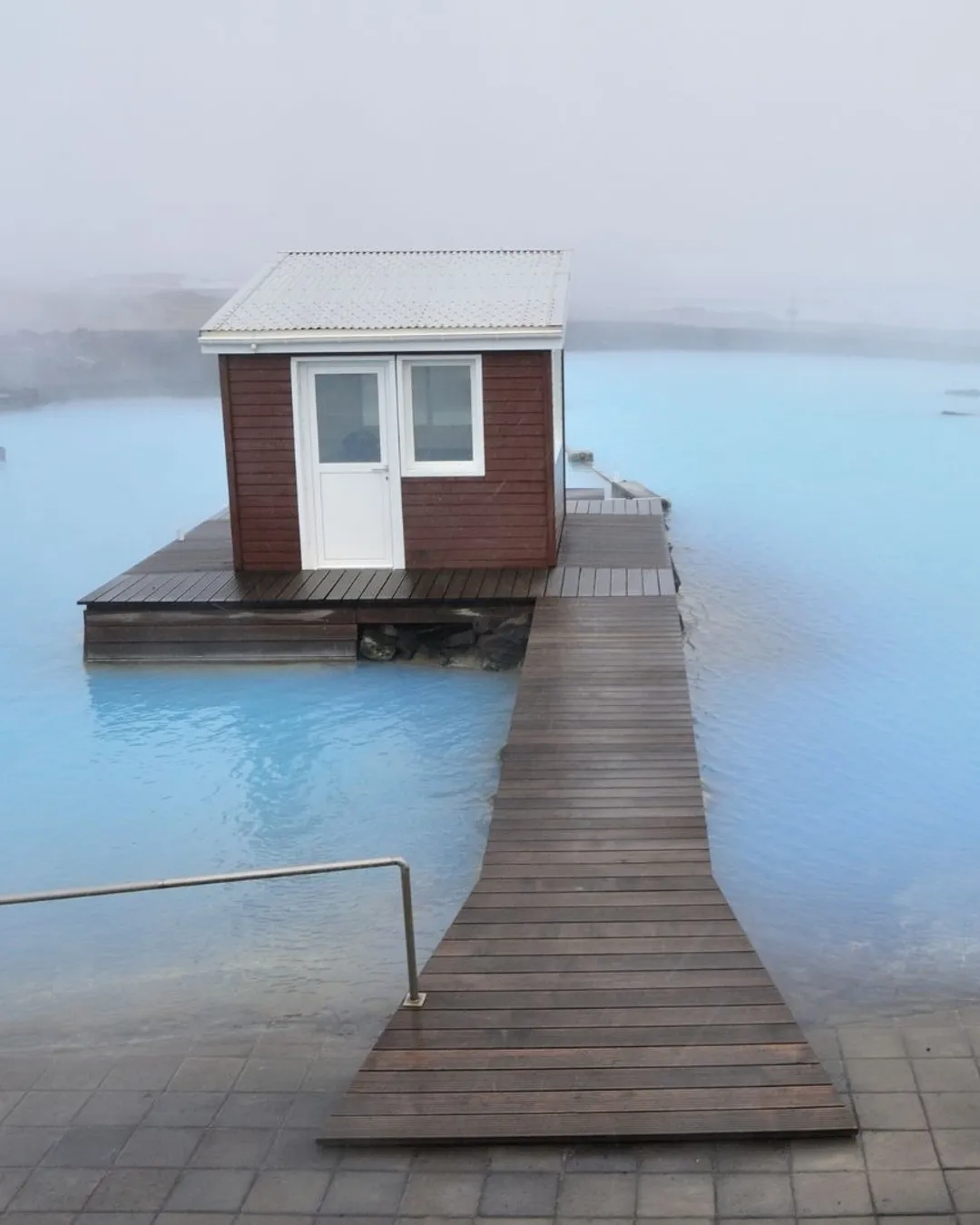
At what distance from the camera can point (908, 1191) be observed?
331 centimetres

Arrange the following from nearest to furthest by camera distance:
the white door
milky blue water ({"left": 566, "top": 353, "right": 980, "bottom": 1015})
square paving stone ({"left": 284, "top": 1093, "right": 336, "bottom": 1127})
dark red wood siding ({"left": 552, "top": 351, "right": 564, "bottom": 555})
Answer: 1. square paving stone ({"left": 284, "top": 1093, "right": 336, "bottom": 1127})
2. milky blue water ({"left": 566, "top": 353, "right": 980, "bottom": 1015})
3. the white door
4. dark red wood siding ({"left": 552, "top": 351, "right": 564, "bottom": 555})

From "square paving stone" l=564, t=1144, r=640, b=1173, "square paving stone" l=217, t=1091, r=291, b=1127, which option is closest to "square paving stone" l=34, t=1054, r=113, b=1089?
"square paving stone" l=217, t=1091, r=291, b=1127

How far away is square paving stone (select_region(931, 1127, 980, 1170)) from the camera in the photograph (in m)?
3.43

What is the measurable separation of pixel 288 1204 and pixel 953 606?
9.65m

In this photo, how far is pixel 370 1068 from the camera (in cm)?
386

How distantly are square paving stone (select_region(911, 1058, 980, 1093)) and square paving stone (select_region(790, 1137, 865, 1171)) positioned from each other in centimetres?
47

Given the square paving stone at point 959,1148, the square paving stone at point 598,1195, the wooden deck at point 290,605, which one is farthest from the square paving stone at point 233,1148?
the wooden deck at point 290,605

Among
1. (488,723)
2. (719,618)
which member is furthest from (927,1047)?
(719,618)

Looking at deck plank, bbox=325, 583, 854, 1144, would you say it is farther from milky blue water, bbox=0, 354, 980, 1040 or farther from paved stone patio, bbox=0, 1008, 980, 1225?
milky blue water, bbox=0, 354, 980, 1040

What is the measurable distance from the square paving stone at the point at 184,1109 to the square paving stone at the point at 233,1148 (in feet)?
0.32

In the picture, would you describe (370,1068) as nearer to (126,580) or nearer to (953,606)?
(126,580)

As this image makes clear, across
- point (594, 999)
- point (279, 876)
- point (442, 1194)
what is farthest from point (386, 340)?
point (442, 1194)

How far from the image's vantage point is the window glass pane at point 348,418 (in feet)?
32.4

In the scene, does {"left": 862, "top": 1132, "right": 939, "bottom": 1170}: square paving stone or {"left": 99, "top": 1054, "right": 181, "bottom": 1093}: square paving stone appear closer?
{"left": 862, "top": 1132, "right": 939, "bottom": 1170}: square paving stone
